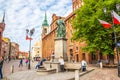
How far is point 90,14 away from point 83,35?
10.6ft

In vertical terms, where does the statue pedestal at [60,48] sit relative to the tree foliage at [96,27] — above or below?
below

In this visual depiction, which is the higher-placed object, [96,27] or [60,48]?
[96,27]

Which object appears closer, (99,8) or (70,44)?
(99,8)

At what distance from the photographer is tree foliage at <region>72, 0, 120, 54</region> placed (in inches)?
881

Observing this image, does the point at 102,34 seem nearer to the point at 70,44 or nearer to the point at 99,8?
the point at 99,8

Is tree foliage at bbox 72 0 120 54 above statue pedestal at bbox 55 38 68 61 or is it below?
above

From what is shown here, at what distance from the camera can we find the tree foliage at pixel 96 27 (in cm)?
2238

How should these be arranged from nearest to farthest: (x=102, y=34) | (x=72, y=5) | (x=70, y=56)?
(x=102, y=34), (x=70, y=56), (x=72, y=5)

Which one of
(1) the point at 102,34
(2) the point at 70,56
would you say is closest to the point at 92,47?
(1) the point at 102,34

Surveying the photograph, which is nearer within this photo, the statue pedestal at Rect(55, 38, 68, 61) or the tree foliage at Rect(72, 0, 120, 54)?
the statue pedestal at Rect(55, 38, 68, 61)

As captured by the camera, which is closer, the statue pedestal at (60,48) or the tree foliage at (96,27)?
the statue pedestal at (60,48)

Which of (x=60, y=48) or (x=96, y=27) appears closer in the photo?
(x=60, y=48)

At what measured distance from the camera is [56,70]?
16.5 metres

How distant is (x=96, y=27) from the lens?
2280 centimetres
